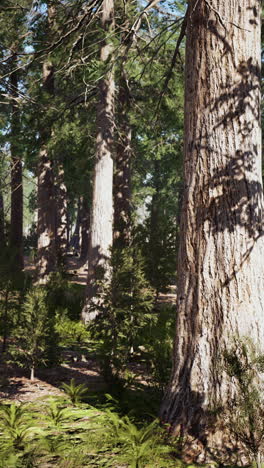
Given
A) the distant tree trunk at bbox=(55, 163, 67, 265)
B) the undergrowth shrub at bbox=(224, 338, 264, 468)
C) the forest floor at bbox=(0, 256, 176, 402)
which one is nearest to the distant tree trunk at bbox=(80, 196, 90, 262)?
the distant tree trunk at bbox=(55, 163, 67, 265)

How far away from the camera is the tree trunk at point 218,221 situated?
13.0ft

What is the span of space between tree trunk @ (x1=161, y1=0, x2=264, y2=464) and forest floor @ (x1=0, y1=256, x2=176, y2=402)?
154cm

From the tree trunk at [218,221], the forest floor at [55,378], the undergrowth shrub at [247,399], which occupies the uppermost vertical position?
the tree trunk at [218,221]

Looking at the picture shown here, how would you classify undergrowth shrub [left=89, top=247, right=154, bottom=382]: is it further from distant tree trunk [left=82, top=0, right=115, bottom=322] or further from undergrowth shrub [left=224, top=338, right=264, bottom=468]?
distant tree trunk [left=82, top=0, right=115, bottom=322]

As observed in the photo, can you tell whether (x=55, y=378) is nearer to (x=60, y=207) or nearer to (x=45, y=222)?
(x=45, y=222)

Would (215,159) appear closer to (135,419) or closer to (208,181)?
(208,181)

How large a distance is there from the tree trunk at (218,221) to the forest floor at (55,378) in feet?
5.04

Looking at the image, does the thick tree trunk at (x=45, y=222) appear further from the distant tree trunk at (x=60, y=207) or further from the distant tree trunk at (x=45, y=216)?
the distant tree trunk at (x=60, y=207)

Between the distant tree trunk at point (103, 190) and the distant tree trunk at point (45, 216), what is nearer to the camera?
the distant tree trunk at point (103, 190)

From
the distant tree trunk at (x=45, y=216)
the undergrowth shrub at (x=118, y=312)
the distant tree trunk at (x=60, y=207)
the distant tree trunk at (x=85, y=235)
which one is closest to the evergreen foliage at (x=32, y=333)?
the undergrowth shrub at (x=118, y=312)

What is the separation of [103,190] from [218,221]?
6.63m

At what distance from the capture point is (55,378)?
6312 millimetres

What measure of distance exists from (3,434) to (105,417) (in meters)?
1.16

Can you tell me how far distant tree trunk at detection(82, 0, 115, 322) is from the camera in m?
10.3
